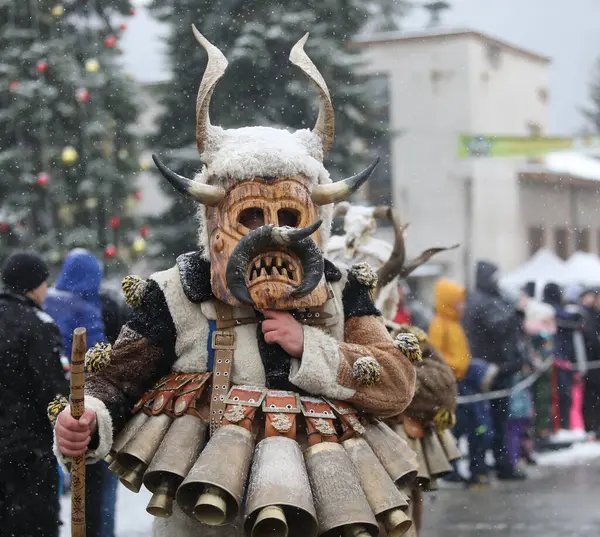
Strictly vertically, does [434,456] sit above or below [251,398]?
below

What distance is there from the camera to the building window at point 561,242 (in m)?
31.7

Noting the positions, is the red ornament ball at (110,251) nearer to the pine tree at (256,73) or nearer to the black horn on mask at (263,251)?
the pine tree at (256,73)

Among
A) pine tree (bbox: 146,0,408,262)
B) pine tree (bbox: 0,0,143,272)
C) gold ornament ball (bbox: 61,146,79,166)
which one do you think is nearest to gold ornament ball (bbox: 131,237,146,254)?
pine tree (bbox: 0,0,143,272)

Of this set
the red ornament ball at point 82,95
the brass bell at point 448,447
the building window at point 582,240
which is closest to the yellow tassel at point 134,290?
the brass bell at point 448,447

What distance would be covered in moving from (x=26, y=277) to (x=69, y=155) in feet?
24.8

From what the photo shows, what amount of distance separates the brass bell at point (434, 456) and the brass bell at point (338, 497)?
5.79ft

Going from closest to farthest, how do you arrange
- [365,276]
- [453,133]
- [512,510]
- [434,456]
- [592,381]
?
[365,276], [434,456], [512,510], [592,381], [453,133]

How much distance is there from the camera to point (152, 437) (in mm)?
3533

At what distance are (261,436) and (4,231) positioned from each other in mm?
10546

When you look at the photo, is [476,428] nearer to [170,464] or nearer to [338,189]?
[338,189]

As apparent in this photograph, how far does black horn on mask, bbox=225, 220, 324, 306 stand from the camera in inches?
137

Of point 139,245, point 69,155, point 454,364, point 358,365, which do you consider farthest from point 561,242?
point 358,365

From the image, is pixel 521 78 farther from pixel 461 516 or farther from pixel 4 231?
pixel 461 516

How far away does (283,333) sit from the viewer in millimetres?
3590
